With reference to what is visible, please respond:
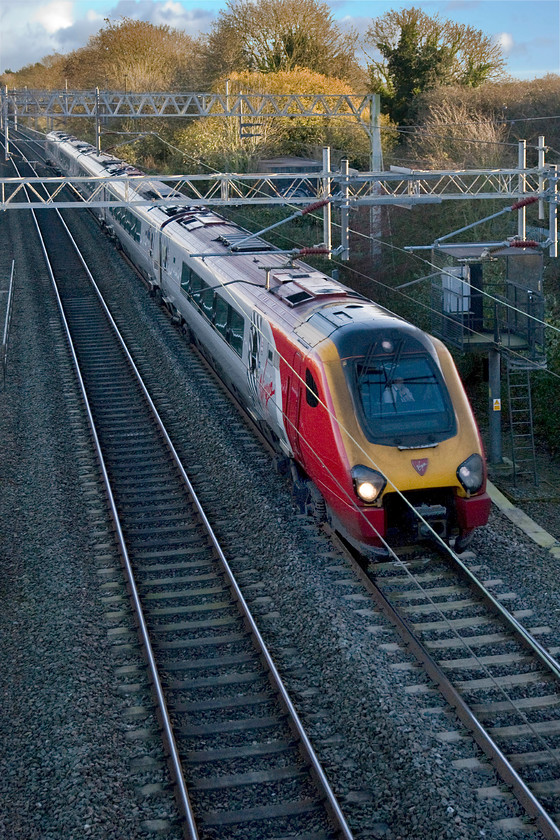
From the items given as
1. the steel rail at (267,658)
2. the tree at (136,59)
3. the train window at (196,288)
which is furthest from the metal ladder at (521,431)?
the tree at (136,59)

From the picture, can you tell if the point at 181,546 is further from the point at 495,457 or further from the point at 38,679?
the point at 495,457

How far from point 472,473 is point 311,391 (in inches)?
81.3

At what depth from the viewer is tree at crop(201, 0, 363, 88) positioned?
169 ft

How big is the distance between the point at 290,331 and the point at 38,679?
18.0ft

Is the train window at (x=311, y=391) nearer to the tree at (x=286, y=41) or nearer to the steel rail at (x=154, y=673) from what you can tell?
the steel rail at (x=154, y=673)

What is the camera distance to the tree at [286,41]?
5147cm

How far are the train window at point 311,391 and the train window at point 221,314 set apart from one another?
4873 millimetres

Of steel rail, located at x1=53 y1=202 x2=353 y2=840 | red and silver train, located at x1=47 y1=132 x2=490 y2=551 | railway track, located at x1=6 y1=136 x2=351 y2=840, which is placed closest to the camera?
steel rail, located at x1=53 y1=202 x2=353 y2=840

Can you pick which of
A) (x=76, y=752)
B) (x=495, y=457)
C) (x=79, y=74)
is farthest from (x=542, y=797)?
(x=79, y=74)

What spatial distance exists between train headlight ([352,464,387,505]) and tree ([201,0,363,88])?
4472cm

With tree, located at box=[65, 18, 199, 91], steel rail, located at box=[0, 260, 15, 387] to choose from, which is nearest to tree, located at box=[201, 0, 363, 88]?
tree, located at box=[65, 18, 199, 91]

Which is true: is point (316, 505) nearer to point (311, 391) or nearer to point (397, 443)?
point (311, 391)

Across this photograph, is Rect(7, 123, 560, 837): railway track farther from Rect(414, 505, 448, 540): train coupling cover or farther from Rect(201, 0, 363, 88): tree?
Rect(201, 0, 363, 88): tree

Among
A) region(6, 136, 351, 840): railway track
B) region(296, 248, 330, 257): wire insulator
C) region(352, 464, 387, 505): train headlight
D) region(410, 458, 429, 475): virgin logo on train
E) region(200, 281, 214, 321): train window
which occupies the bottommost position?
region(6, 136, 351, 840): railway track
